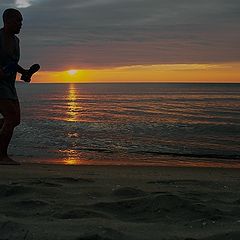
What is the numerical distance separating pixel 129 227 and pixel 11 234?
2.62ft

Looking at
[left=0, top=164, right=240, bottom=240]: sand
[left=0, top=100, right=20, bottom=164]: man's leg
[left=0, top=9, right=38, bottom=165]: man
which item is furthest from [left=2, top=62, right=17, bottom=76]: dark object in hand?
[left=0, top=164, right=240, bottom=240]: sand

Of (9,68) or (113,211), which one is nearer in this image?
(113,211)

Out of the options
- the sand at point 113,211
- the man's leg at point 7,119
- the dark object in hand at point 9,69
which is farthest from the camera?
the man's leg at point 7,119

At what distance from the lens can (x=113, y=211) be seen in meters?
3.41

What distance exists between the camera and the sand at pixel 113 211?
2756 millimetres

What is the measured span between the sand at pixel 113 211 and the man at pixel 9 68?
5.39ft

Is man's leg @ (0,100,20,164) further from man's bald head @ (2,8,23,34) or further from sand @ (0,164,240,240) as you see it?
sand @ (0,164,240,240)

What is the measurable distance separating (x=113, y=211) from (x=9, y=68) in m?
3.42

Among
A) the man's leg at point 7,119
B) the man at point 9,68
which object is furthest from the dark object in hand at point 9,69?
the man's leg at point 7,119

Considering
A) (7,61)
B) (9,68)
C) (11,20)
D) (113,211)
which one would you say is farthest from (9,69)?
(113,211)

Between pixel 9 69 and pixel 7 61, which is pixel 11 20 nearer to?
pixel 7 61

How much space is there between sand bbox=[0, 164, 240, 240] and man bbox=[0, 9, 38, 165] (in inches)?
64.7

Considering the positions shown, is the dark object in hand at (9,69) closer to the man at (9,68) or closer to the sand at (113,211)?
the man at (9,68)

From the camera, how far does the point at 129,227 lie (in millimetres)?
2922
